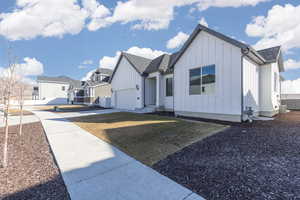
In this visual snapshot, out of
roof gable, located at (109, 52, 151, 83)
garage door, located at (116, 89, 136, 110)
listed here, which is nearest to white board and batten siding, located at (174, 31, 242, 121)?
roof gable, located at (109, 52, 151, 83)

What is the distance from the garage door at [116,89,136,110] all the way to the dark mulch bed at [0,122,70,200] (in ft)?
37.8

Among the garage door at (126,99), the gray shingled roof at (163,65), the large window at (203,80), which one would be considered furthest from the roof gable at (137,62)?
the large window at (203,80)

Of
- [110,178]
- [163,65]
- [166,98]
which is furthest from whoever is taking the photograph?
[163,65]

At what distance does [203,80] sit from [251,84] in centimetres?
298

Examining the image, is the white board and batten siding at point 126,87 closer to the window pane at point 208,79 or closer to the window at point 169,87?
the window at point 169,87

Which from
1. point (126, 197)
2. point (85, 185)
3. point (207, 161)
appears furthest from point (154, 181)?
point (207, 161)

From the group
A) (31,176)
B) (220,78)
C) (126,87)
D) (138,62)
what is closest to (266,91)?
(220,78)

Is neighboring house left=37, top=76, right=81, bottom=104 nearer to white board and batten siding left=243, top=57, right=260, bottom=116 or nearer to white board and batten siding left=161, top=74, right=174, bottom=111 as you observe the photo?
white board and batten siding left=161, top=74, right=174, bottom=111

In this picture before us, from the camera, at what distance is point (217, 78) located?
8.46 m

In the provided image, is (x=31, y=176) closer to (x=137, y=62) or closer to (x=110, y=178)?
(x=110, y=178)

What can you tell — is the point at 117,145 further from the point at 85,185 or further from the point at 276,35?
the point at 276,35

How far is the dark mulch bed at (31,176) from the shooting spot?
249 cm

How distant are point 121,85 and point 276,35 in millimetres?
→ 16906

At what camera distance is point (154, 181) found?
2.77 meters
